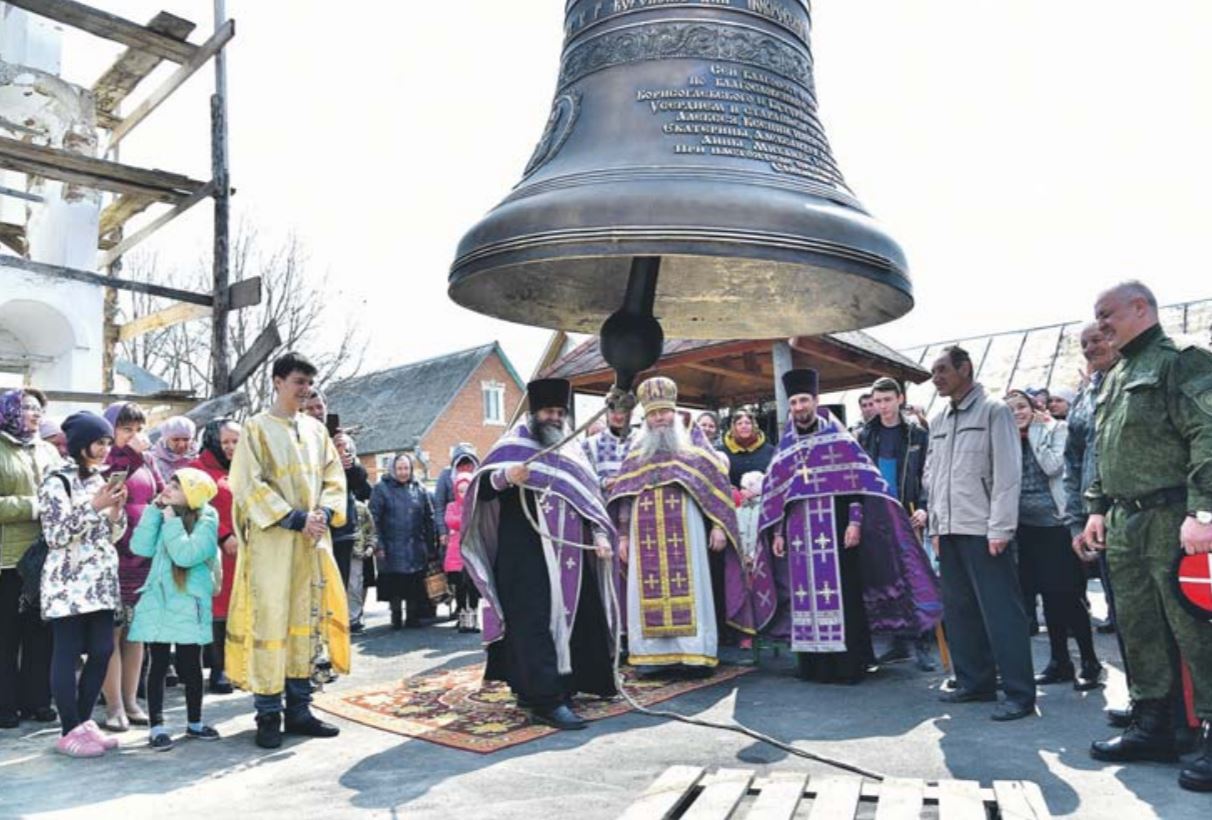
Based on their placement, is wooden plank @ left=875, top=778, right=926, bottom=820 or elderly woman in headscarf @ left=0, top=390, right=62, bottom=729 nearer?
wooden plank @ left=875, top=778, right=926, bottom=820

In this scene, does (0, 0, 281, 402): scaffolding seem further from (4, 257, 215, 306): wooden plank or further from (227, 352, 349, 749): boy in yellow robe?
(227, 352, 349, 749): boy in yellow robe

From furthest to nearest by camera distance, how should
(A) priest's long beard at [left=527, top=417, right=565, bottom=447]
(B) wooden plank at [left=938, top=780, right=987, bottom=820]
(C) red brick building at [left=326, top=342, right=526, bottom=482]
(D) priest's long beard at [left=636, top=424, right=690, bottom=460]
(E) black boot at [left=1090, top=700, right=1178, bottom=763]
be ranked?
(C) red brick building at [left=326, top=342, right=526, bottom=482] < (D) priest's long beard at [left=636, top=424, right=690, bottom=460] < (A) priest's long beard at [left=527, top=417, right=565, bottom=447] < (E) black boot at [left=1090, top=700, right=1178, bottom=763] < (B) wooden plank at [left=938, top=780, right=987, bottom=820]

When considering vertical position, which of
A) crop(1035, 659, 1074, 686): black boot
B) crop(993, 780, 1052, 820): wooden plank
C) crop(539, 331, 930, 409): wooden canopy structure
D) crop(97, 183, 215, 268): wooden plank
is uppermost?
crop(97, 183, 215, 268): wooden plank

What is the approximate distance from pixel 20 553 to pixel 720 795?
14.1 feet

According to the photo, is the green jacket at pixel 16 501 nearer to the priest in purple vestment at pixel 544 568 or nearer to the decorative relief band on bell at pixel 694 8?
the priest in purple vestment at pixel 544 568

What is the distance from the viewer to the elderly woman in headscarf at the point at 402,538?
30.3 ft

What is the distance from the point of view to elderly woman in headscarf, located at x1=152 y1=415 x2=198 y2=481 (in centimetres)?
620

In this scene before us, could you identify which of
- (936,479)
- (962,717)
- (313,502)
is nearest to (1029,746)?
(962,717)

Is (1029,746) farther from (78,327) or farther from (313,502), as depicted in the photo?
(78,327)

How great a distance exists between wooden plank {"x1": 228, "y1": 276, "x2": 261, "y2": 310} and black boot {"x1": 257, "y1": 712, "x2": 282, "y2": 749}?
6.09 m

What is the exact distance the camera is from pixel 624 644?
283 inches

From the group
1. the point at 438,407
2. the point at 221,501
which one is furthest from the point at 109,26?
the point at 438,407

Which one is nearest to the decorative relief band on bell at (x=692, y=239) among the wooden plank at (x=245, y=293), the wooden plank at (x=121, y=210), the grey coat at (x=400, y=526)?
the grey coat at (x=400, y=526)

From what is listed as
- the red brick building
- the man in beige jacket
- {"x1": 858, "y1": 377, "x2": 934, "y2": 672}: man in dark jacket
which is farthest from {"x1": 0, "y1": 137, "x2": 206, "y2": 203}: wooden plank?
the red brick building
